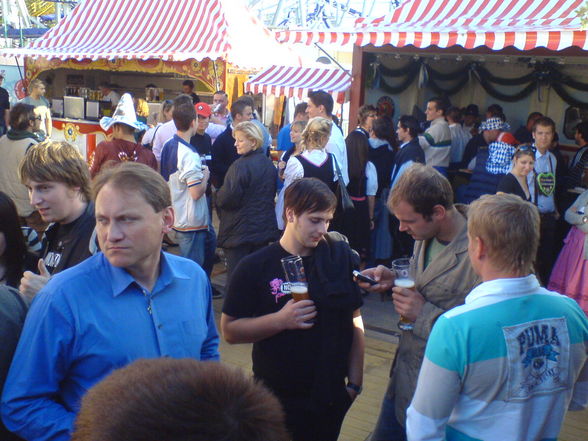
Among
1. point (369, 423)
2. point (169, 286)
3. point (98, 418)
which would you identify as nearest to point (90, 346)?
point (169, 286)

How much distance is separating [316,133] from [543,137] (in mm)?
2803

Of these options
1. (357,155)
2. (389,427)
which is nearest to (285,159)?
(357,155)

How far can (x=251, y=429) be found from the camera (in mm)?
946

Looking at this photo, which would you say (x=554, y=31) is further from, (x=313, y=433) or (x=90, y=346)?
(x=90, y=346)

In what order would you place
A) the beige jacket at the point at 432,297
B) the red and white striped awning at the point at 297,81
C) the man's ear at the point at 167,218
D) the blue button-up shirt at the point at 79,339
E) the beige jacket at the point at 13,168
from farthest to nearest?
the red and white striped awning at the point at 297,81
the beige jacket at the point at 13,168
the beige jacket at the point at 432,297
the man's ear at the point at 167,218
the blue button-up shirt at the point at 79,339

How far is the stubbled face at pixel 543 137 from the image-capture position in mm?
6809

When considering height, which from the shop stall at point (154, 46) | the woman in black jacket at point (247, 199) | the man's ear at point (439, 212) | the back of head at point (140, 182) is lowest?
the woman in black jacket at point (247, 199)

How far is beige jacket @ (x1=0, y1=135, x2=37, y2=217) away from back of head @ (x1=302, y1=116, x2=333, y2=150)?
2.72 metres

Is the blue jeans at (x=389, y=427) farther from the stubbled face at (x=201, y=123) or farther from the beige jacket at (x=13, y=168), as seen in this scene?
the stubbled face at (x=201, y=123)

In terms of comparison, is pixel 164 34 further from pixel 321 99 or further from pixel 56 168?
pixel 56 168

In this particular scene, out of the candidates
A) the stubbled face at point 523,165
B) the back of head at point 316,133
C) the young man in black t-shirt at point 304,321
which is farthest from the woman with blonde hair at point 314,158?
A: the young man in black t-shirt at point 304,321

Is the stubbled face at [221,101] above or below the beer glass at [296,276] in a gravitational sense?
above

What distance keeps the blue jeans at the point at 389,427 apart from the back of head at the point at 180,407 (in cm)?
192

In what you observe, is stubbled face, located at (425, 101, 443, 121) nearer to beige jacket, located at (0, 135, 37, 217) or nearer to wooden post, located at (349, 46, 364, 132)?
wooden post, located at (349, 46, 364, 132)
